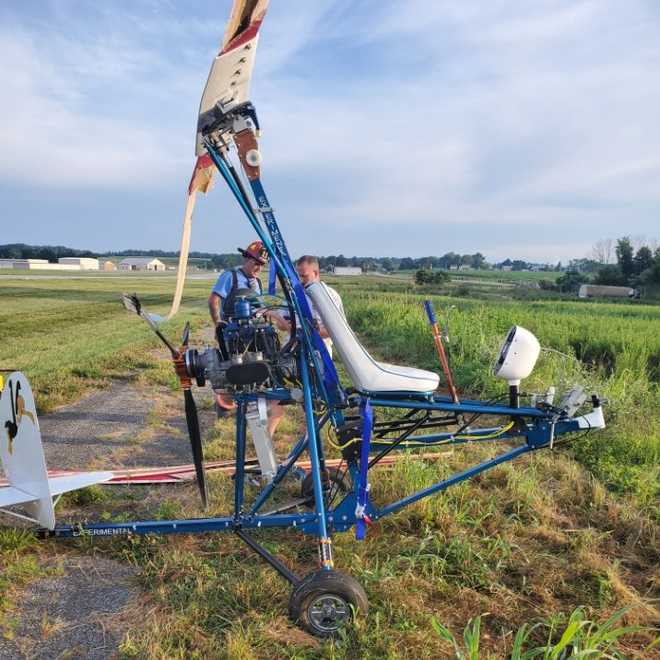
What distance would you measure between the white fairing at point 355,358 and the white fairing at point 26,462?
6.23 ft

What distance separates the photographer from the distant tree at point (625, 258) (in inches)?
2721

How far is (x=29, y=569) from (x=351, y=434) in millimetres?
2236

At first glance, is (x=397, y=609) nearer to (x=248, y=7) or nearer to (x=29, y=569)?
(x=29, y=569)

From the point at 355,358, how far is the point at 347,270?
8103 centimetres

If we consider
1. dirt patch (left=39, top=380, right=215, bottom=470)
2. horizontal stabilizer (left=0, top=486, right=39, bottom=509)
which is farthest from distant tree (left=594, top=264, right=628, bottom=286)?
horizontal stabilizer (left=0, top=486, right=39, bottom=509)

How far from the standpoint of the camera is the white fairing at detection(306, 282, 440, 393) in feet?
9.70

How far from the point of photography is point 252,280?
5.90 meters

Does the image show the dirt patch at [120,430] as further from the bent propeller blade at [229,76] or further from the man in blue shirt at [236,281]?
the bent propeller blade at [229,76]

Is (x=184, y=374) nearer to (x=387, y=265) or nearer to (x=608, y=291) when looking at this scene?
(x=608, y=291)

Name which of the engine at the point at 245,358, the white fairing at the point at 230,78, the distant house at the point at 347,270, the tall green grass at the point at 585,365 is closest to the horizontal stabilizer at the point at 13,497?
the engine at the point at 245,358

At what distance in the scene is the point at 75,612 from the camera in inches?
116

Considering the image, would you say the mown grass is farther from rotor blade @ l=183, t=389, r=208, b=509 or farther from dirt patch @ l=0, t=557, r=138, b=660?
rotor blade @ l=183, t=389, r=208, b=509

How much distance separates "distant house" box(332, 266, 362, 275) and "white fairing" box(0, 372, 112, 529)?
75.9 m

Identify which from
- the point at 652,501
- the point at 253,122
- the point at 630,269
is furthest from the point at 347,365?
the point at 630,269
